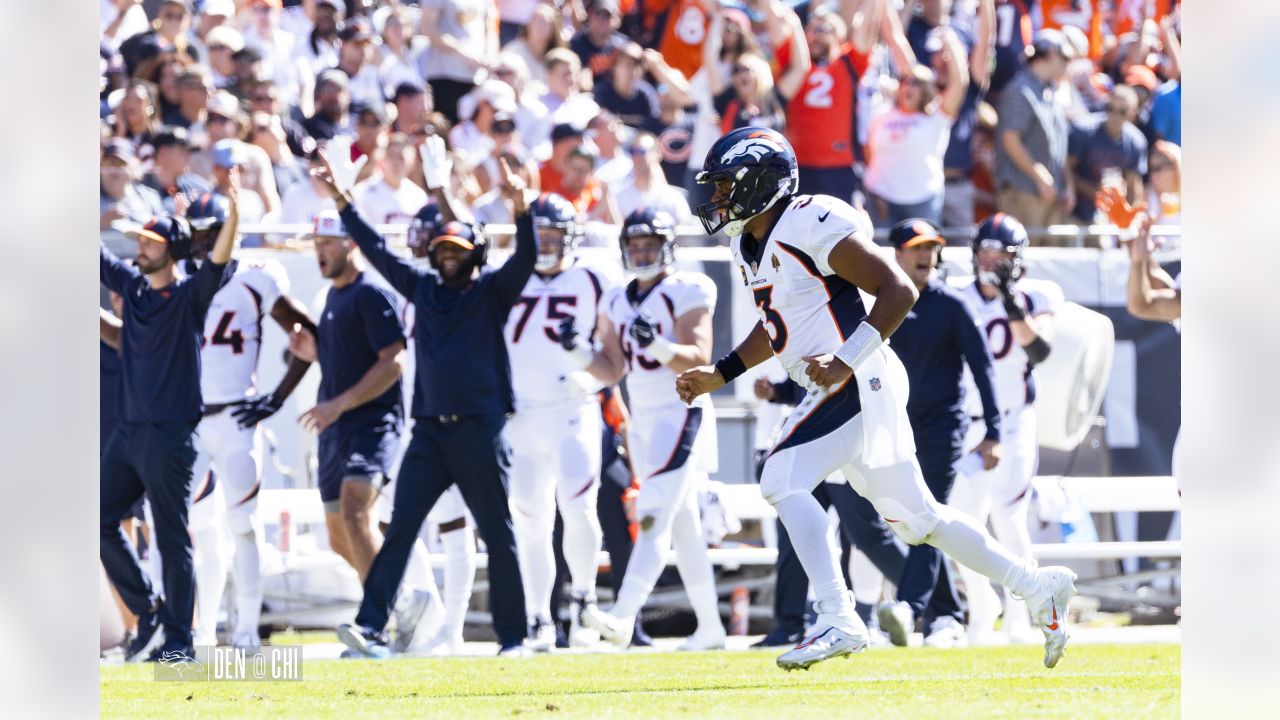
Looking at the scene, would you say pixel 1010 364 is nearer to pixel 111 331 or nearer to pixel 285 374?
pixel 285 374

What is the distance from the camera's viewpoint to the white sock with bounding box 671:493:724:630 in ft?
32.6

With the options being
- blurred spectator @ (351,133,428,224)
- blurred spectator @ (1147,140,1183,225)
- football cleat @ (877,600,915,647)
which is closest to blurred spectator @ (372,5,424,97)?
blurred spectator @ (351,133,428,224)

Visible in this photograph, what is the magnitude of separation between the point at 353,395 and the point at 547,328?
1.18 m

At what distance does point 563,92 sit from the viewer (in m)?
13.5

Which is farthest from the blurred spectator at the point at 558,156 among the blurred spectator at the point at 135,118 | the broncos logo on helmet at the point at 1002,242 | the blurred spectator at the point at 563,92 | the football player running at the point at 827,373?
the football player running at the point at 827,373

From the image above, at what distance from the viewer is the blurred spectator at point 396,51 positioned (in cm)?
1341

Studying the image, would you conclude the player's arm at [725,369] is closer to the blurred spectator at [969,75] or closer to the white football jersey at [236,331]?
the white football jersey at [236,331]

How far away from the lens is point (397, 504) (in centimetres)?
919

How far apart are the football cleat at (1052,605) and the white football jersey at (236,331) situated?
15.9 feet

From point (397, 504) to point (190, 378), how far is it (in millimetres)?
1254

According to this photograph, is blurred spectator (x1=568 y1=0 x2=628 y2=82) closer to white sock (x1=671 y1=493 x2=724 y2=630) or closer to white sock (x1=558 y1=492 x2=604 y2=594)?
white sock (x1=558 y1=492 x2=604 y2=594)

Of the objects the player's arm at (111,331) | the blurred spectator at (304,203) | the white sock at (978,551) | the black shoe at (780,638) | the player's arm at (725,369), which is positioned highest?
the blurred spectator at (304,203)
